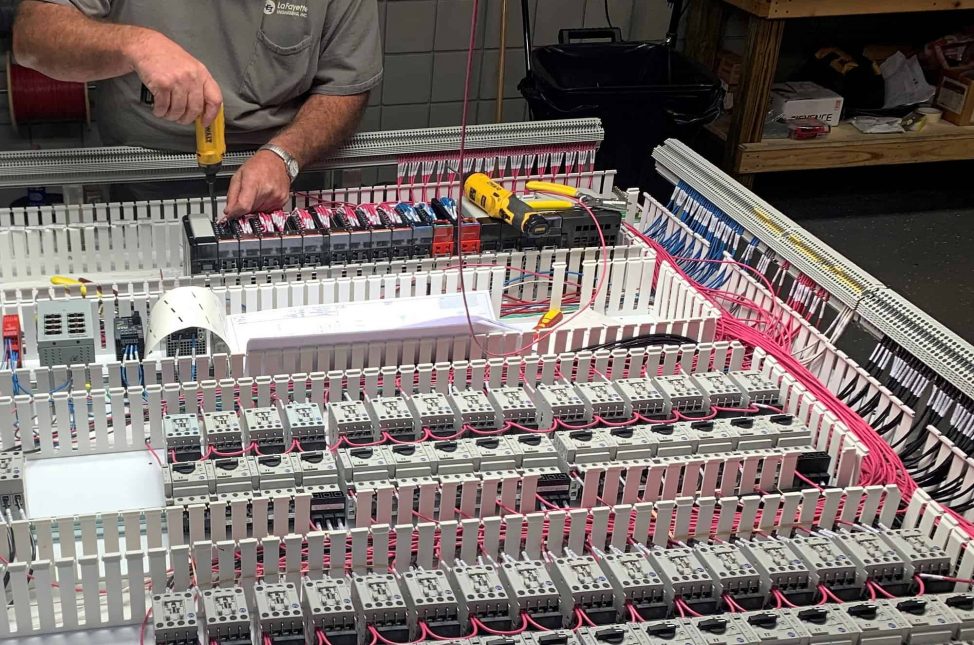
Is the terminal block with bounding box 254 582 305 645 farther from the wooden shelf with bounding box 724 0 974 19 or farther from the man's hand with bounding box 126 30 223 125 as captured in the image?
the wooden shelf with bounding box 724 0 974 19

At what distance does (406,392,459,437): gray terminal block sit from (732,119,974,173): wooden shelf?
302 centimetres

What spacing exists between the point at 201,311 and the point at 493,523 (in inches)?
30.0

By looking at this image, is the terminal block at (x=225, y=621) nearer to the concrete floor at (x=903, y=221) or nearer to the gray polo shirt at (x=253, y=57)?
the gray polo shirt at (x=253, y=57)

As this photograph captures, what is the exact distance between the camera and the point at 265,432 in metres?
1.95

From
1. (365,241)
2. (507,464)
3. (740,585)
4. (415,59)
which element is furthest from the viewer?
(415,59)

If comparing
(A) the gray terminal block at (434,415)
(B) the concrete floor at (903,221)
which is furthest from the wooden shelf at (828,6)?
(A) the gray terminal block at (434,415)

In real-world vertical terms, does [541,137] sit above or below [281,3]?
below

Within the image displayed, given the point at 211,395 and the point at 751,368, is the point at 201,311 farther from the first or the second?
the point at 751,368

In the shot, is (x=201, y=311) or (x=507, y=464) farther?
(x=201, y=311)

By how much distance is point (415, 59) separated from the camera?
4684mm

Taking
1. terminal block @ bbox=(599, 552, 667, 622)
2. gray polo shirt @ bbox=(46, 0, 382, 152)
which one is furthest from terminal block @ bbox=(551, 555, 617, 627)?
gray polo shirt @ bbox=(46, 0, 382, 152)

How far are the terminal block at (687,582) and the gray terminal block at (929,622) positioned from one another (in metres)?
0.31

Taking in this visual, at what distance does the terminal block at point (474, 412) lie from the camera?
2041mm

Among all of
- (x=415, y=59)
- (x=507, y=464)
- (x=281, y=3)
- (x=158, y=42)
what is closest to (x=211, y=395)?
(x=507, y=464)
